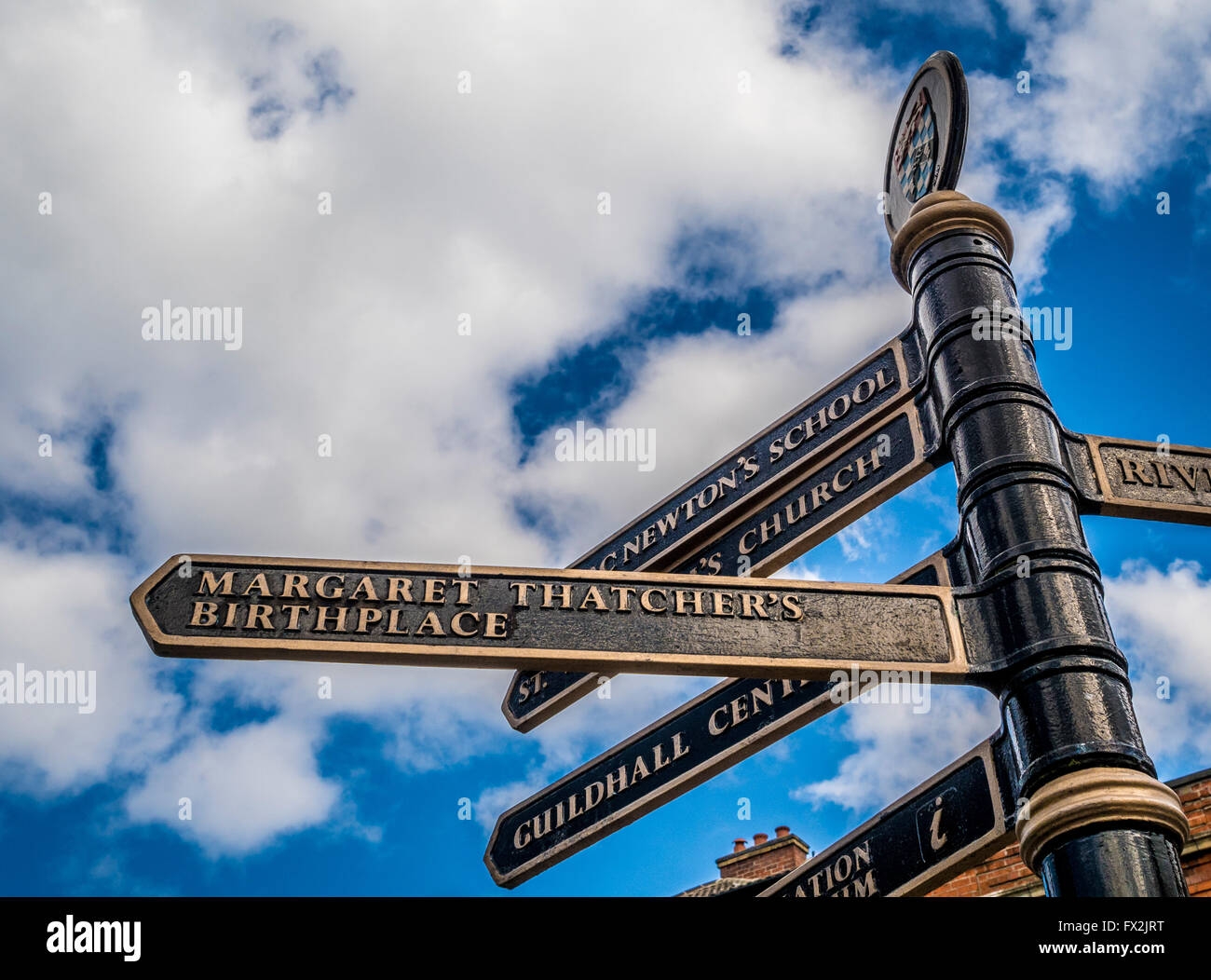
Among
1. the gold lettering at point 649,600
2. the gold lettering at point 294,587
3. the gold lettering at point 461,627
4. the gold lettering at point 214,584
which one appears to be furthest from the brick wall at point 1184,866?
the gold lettering at point 214,584

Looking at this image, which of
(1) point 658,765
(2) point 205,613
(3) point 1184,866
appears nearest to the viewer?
(2) point 205,613

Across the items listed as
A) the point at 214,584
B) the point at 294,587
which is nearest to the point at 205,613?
the point at 214,584

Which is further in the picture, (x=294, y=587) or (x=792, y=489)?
(x=792, y=489)

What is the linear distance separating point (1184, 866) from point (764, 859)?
5.00m

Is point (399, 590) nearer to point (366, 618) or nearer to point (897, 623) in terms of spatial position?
point (366, 618)

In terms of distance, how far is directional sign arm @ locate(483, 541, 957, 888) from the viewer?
12.4ft

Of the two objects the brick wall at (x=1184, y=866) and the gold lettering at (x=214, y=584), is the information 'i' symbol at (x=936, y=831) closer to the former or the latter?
the gold lettering at (x=214, y=584)


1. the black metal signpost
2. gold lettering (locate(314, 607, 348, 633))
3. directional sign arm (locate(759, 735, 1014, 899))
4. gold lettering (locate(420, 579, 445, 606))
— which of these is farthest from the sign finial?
gold lettering (locate(314, 607, 348, 633))

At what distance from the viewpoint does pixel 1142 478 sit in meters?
3.82

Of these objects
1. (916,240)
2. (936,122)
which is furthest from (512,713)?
(936,122)

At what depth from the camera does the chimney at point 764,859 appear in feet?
39.3
